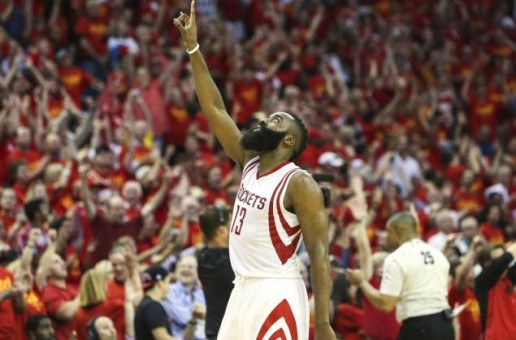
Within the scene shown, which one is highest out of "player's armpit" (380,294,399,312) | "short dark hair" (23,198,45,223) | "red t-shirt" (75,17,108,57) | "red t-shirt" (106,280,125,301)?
"red t-shirt" (75,17,108,57)

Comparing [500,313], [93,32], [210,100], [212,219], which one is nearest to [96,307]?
[212,219]

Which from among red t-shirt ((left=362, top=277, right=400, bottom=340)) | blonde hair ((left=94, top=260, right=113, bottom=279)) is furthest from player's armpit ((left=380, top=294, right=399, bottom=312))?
blonde hair ((left=94, top=260, right=113, bottom=279))

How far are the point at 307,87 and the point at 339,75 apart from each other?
83 cm

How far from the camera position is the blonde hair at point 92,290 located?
9422mm

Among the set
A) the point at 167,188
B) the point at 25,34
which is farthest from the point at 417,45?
the point at 167,188

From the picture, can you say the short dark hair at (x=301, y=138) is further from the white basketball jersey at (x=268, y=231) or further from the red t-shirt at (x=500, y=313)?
the red t-shirt at (x=500, y=313)

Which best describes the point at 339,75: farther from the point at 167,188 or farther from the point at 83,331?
the point at 83,331

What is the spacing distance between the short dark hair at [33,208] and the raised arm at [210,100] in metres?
5.29

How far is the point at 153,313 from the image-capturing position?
855 centimetres

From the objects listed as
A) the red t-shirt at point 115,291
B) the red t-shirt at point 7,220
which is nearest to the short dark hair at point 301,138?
the red t-shirt at point 115,291

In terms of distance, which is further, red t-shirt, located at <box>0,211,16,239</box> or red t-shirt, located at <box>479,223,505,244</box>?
red t-shirt, located at <box>479,223,505,244</box>

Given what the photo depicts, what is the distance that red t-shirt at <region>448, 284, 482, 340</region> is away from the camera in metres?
10.3

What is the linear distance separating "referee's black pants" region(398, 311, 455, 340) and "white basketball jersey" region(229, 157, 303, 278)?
2954 mm

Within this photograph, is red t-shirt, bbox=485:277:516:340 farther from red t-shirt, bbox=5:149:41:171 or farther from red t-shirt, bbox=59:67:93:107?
red t-shirt, bbox=59:67:93:107
